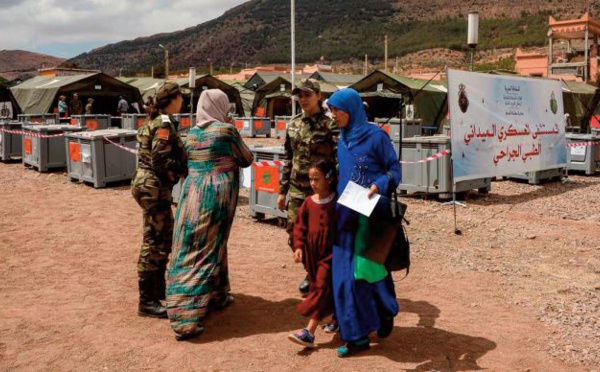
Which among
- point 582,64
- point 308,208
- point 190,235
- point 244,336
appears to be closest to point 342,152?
point 308,208

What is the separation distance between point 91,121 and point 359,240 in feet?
64.3

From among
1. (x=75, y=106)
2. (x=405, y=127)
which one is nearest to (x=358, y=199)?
(x=405, y=127)

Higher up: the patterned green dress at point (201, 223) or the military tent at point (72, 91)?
the military tent at point (72, 91)

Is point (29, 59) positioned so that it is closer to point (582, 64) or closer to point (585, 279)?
point (582, 64)

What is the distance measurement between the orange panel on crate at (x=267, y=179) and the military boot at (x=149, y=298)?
361cm

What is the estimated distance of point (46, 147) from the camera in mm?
13711

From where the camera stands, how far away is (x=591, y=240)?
7.67m

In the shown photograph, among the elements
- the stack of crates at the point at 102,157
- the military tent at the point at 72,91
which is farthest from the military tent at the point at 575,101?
the stack of crates at the point at 102,157

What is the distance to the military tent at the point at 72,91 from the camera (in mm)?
24938

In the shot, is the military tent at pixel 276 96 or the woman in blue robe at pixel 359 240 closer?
the woman in blue robe at pixel 359 240

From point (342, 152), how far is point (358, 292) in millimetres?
913

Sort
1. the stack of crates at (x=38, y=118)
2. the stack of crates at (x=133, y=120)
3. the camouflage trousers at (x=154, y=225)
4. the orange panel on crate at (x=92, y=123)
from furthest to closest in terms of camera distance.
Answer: the stack of crates at (x=133, y=120) → the orange panel on crate at (x=92, y=123) → the stack of crates at (x=38, y=118) → the camouflage trousers at (x=154, y=225)

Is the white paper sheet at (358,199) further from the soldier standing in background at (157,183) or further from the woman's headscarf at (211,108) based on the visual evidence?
the soldier standing in background at (157,183)

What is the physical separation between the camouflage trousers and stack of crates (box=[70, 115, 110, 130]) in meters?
17.5
